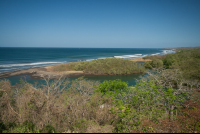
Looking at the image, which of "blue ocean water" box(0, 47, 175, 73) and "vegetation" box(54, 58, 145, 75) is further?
"blue ocean water" box(0, 47, 175, 73)

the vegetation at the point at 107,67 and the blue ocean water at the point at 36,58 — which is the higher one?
the blue ocean water at the point at 36,58

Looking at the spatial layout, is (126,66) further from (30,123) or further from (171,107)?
(30,123)

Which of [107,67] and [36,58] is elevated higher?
[36,58]

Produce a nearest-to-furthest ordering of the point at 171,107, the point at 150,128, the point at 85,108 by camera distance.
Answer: the point at 150,128 → the point at 85,108 → the point at 171,107

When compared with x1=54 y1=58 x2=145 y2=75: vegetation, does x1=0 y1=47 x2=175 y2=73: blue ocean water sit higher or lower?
higher

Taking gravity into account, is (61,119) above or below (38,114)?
below

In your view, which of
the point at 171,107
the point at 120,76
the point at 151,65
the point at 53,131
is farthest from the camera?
the point at 151,65

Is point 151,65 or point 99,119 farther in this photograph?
point 151,65

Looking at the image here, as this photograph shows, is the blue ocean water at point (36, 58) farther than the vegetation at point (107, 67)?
Yes

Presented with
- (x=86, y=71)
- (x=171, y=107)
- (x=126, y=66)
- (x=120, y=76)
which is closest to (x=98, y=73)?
(x=86, y=71)

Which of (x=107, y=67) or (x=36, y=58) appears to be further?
(x=36, y=58)
